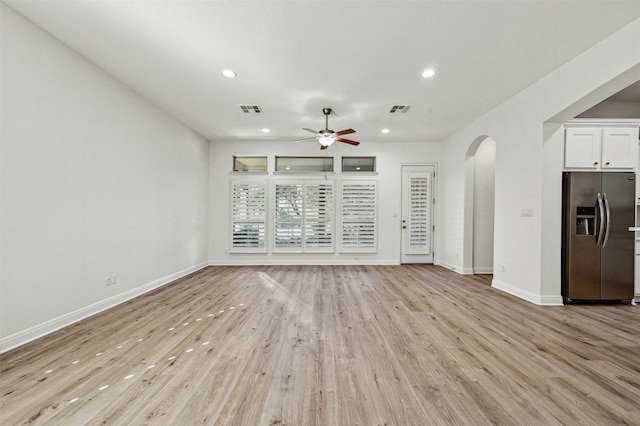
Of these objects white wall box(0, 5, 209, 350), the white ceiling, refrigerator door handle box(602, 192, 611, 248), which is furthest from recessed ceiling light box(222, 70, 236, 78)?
refrigerator door handle box(602, 192, 611, 248)

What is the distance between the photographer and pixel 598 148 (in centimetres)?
346

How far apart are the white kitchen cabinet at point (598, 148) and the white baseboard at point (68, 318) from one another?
6.26 meters

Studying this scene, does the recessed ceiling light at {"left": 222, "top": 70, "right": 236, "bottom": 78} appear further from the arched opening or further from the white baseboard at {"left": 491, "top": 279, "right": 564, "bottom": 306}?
the white baseboard at {"left": 491, "top": 279, "right": 564, "bottom": 306}

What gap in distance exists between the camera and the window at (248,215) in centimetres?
619

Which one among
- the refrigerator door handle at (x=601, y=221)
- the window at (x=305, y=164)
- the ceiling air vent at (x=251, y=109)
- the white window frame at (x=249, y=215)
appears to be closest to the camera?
the refrigerator door handle at (x=601, y=221)

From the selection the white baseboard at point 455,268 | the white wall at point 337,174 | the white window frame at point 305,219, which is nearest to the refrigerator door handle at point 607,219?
the white baseboard at point 455,268

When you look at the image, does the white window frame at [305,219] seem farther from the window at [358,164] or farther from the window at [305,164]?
the window at [358,164]

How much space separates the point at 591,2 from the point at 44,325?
18.7 ft

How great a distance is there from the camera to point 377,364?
1996mm

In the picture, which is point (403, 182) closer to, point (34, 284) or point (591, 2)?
point (591, 2)

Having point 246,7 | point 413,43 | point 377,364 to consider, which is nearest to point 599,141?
point 413,43

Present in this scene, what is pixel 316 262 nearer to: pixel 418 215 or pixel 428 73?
pixel 418 215

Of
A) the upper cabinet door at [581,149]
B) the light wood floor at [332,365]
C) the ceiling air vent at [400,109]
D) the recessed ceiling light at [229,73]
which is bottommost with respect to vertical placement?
the light wood floor at [332,365]

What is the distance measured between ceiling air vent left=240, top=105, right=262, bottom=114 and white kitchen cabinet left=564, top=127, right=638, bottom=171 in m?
4.50
